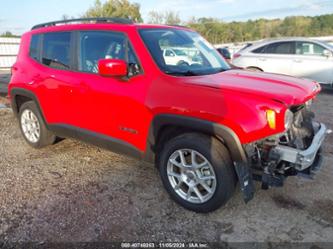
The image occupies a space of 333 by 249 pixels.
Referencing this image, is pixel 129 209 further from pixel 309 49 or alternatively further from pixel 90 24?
pixel 309 49

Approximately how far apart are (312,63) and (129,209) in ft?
26.2

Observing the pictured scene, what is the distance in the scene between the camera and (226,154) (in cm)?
300

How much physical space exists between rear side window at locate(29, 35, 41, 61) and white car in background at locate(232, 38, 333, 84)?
6.88 m

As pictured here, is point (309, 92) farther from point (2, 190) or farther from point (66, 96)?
point (2, 190)

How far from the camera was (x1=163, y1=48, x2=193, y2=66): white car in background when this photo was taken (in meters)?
3.57

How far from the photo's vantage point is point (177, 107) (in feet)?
10.2

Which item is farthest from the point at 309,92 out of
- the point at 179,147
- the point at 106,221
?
the point at 106,221

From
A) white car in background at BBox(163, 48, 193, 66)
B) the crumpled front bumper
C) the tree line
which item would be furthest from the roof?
the tree line

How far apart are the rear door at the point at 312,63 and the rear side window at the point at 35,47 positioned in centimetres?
733

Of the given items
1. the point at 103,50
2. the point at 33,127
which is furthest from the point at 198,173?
the point at 33,127

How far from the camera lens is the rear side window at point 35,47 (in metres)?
4.76

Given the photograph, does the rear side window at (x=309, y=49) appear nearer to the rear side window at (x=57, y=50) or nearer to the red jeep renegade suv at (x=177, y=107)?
the red jeep renegade suv at (x=177, y=107)

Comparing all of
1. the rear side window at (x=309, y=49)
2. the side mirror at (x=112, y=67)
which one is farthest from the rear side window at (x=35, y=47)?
the rear side window at (x=309, y=49)

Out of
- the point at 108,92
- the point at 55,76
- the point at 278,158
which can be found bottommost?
the point at 278,158
